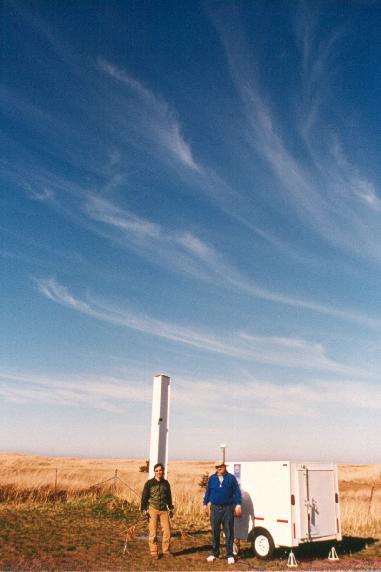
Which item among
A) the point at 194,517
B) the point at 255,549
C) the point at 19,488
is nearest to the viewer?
the point at 255,549

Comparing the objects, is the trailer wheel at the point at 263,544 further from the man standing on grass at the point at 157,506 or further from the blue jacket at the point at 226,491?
the man standing on grass at the point at 157,506

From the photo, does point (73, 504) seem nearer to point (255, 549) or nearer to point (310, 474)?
point (255, 549)

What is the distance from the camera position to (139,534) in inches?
512

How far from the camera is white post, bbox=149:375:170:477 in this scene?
525 inches

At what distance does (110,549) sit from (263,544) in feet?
11.1

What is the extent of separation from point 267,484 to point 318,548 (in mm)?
2685

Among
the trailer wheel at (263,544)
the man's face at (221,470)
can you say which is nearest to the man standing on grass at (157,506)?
the man's face at (221,470)

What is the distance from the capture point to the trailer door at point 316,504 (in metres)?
10.1

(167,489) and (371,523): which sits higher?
(167,489)

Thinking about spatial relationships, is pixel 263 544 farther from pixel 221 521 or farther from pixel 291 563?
pixel 221 521

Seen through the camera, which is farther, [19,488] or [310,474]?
[19,488]

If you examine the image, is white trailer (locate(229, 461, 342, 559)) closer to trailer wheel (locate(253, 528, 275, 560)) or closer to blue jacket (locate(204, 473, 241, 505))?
trailer wheel (locate(253, 528, 275, 560))

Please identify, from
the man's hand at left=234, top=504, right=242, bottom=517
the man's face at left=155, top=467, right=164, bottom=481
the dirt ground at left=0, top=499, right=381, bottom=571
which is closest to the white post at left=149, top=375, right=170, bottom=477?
the dirt ground at left=0, top=499, right=381, bottom=571

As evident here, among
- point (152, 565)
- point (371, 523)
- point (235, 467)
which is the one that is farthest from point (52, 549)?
point (371, 523)
